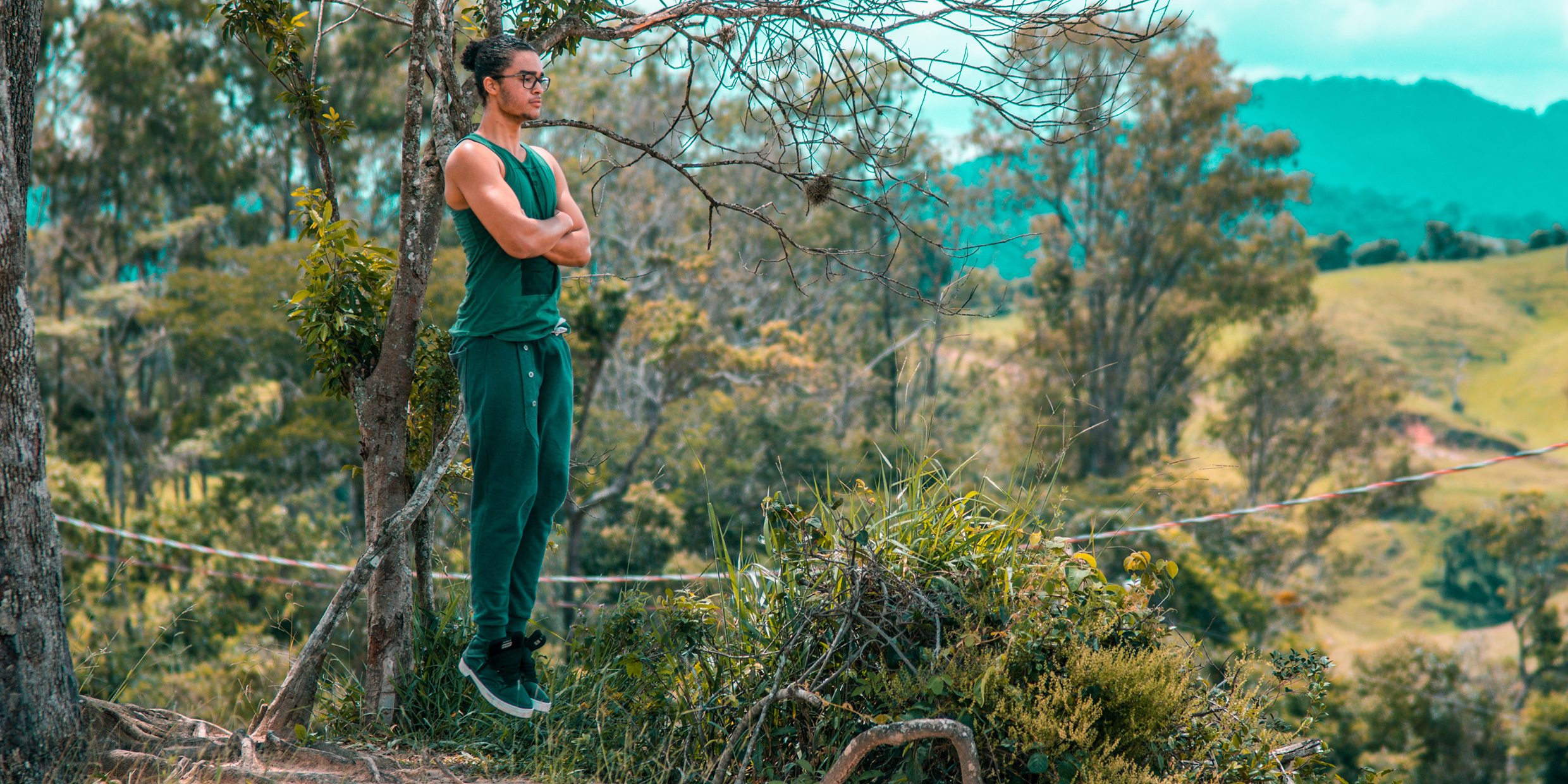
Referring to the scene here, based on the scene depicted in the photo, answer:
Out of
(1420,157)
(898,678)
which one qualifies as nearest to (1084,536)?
(898,678)

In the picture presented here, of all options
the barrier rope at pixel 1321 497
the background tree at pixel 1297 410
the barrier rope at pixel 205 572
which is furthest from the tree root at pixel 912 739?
the background tree at pixel 1297 410

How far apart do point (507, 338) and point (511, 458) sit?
310 millimetres

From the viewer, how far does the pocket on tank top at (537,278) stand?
9.20 ft

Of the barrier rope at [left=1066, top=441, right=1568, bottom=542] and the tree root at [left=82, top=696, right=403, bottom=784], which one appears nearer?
the tree root at [left=82, top=696, right=403, bottom=784]

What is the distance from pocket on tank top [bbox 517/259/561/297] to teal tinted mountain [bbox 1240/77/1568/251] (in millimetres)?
87299

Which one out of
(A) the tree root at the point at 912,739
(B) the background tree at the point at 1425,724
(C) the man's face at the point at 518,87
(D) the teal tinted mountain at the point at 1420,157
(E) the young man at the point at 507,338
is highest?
(D) the teal tinted mountain at the point at 1420,157

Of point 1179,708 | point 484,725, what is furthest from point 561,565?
point 1179,708

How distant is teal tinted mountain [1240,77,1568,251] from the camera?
86.9m

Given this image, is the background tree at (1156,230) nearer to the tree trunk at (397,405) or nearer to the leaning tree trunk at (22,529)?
the tree trunk at (397,405)

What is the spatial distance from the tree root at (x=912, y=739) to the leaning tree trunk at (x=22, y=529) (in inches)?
77.1

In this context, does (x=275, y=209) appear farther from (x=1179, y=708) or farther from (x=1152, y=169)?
(x=1179, y=708)

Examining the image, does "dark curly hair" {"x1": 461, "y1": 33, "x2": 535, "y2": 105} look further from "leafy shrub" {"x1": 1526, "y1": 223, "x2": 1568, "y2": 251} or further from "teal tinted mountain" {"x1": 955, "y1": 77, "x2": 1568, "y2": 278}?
"leafy shrub" {"x1": 1526, "y1": 223, "x2": 1568, "y2": 251}

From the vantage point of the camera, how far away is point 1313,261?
24547 millimetres

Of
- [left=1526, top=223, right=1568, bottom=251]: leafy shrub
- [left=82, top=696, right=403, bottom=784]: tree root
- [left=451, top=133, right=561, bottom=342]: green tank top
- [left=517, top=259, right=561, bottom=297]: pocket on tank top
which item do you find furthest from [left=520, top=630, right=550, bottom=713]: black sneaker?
[left=1526, top=223, right=1568, bottom=251]: leafy shrub
